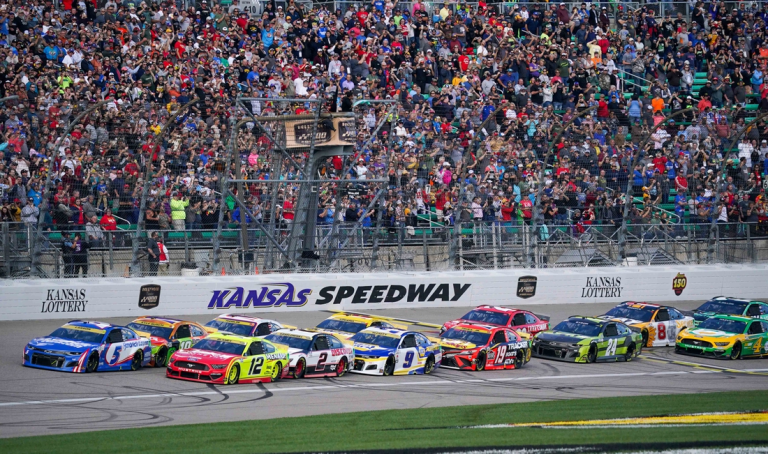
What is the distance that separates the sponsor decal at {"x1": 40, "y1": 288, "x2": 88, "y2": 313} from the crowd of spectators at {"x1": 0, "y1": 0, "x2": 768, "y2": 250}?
168 cm

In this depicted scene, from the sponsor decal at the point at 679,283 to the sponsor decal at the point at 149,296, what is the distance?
15954mm

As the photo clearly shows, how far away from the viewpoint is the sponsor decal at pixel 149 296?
25484mm

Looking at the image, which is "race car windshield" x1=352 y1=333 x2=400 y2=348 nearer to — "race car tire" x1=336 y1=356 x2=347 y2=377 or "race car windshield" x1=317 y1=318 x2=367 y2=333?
"race car tire" x1=336 y1=356 x2=347 y2=377

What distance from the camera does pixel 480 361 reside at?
908 inches

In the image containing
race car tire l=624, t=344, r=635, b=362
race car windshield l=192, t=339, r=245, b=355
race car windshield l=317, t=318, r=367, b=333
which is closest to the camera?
race car windshield l=192, t=339, r=245, b=355

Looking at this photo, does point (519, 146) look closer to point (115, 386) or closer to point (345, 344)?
Answer: point (345, 344)

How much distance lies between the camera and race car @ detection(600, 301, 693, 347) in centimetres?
2712

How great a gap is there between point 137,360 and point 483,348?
7.22 m

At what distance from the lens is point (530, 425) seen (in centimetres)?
1636

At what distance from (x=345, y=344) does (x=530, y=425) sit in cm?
611

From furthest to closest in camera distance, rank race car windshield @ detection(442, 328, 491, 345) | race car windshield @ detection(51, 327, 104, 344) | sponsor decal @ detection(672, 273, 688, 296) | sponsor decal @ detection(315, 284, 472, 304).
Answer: sponsor decal @ detection(672, 273, 688, 296) → sponsor decal @ detection(315, 284, 472, 304) → race car windshield @ detection(442, 328, 491, 345) → race car windshield @ detection(51, 327, 104, 344)

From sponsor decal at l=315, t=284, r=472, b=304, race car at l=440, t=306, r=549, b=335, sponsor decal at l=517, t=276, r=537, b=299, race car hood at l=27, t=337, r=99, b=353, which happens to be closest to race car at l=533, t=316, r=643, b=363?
race car at l=440, t=306, r=549, b=335

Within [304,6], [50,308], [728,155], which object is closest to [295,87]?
[304,6]

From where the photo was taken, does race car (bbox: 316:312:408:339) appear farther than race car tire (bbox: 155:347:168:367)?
Yes
